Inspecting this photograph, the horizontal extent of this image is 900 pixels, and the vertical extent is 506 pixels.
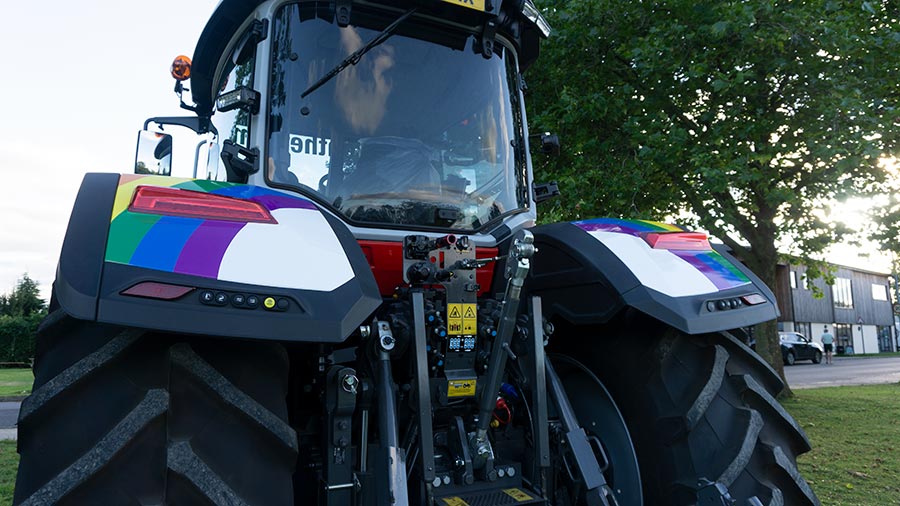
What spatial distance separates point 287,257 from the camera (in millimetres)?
2027

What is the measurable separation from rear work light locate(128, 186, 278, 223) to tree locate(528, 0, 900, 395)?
8.08m

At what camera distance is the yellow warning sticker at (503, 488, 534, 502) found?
251cm

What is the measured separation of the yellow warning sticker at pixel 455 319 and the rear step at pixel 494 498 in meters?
0.63

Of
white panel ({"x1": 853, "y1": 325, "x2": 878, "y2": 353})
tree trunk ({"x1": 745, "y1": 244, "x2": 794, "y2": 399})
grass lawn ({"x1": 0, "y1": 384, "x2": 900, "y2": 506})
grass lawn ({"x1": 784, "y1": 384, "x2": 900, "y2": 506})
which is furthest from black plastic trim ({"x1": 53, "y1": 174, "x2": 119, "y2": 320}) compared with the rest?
white panel ({"x1": 853, "y1": 325, "x2": 878, "y2": 353})

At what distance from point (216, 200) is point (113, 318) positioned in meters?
0.58

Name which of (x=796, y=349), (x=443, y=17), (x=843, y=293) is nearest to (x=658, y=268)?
(x=443, y=17)

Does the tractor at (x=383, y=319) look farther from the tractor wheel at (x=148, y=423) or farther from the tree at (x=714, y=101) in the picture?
the tree at (x=714, y=101)

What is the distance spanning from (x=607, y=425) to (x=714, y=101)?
8.96m

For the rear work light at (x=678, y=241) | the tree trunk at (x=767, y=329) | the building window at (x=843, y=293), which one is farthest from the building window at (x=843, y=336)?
the rear work light at (x=678, y=241)

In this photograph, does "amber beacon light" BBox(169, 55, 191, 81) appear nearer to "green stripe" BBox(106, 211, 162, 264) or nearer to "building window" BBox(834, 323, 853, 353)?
"green stripe" BBox(106, 211, 162, 264)

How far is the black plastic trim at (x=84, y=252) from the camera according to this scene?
1719 mm

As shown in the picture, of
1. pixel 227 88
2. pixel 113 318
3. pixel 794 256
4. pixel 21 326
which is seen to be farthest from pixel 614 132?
pixel 21 326

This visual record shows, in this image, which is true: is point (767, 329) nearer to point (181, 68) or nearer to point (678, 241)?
point (678, 241)

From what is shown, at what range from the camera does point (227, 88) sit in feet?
12.2
